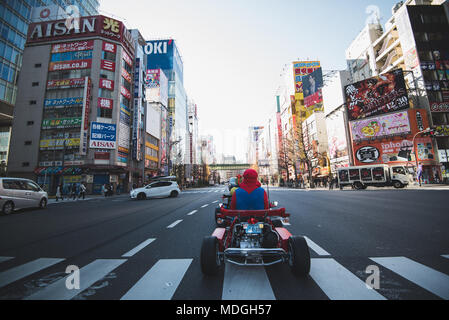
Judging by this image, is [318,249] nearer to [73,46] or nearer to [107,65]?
[107,65]

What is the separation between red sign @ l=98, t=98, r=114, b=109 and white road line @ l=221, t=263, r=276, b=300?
116 feet

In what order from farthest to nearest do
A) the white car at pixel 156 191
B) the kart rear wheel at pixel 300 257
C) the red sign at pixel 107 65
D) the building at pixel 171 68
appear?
the building at pixel 171 68
the red sign at pixel 107 65
the white car at pixel 156 191
the kart rear wheel at pixel 300 257

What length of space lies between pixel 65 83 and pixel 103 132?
10.4m

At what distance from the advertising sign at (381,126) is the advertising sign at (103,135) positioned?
3961 centimetres

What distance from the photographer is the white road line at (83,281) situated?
212 cm

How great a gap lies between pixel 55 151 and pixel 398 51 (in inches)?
2349

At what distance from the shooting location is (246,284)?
7.57 feet

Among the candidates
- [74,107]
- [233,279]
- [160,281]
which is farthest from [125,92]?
[233,279]

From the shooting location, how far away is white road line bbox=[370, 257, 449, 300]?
2104 millimetres

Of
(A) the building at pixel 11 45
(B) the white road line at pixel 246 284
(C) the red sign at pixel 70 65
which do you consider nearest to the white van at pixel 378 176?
(B) the white road line at pixel 246 284

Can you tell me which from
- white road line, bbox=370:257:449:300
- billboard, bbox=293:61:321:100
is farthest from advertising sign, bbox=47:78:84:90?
billboard, bbox=293:61:321:100

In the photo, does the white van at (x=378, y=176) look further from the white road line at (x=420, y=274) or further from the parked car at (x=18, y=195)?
the parked car at (x=18, y=195)

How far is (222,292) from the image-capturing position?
2.12 metres
